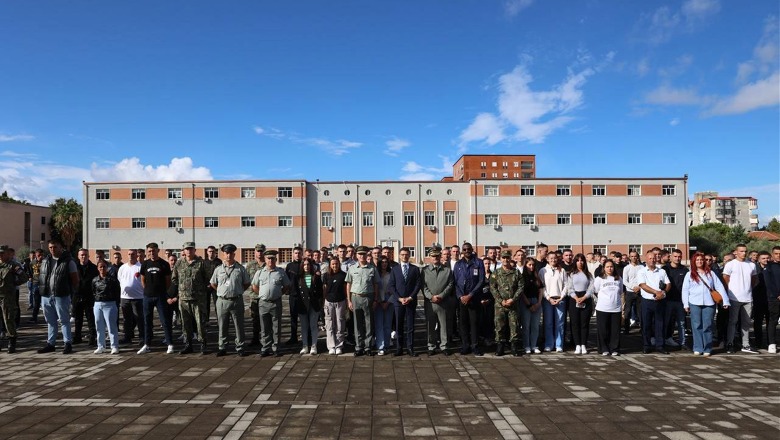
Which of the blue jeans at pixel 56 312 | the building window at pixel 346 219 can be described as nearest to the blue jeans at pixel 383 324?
the blue jeans at pixel 56 312

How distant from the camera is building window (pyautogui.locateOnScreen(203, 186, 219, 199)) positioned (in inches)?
1906

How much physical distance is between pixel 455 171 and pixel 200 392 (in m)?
114

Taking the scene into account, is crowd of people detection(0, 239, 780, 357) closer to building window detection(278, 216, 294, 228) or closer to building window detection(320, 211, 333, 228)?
building window detection(278, 216, 294, 228)

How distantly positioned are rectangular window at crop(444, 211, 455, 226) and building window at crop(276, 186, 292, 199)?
15.9 m

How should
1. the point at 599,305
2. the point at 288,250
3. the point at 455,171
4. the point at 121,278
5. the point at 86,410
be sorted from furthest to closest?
the point at 455,171 < the point at 288,250 < the point at 121,278 < the point at 599,305 < the point at 86,410

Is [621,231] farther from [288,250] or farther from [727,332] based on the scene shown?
[727,332]

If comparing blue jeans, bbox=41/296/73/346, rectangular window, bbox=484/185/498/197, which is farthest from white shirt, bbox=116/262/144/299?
rectangular window, bbox=484/185/498/197

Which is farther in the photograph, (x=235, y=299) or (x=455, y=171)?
(x=455, y=171)

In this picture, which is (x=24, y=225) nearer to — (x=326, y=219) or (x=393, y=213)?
(x=326, y=219)

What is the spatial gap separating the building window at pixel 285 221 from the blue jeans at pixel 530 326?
4090 cm

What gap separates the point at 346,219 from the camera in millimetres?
49250

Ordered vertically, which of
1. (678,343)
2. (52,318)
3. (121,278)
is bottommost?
(678,343)

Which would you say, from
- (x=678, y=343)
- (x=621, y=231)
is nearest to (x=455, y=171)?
(x=621, y=231)

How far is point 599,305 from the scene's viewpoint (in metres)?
9.06
